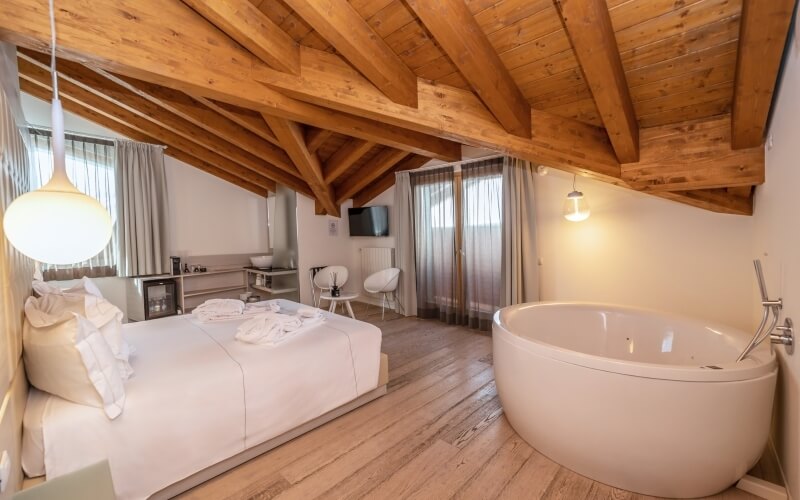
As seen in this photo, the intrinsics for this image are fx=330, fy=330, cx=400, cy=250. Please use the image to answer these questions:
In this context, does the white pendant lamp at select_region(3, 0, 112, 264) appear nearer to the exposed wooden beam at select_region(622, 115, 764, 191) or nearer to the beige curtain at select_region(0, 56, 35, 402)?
the beige curtain at select_region(0, 56, 35, 402)

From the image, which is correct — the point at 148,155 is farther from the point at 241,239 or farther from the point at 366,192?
the point at 366,192

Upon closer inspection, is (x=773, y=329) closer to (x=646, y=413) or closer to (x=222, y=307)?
(x=646, y=413)

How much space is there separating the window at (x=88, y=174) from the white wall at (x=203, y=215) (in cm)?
18

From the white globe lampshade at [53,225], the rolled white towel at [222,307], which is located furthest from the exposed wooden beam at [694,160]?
the rolled white towel at [222,307]

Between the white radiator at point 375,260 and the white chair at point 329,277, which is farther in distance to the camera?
the white radiator at point 375,260

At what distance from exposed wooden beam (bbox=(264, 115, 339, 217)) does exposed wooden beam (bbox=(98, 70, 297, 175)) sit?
13.9 inches

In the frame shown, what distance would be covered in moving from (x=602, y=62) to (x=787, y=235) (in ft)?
4.07

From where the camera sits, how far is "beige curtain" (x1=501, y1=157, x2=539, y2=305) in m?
3.93

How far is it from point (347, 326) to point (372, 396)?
599mm

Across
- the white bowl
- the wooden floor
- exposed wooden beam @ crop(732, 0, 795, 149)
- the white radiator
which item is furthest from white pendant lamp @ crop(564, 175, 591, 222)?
the white bowl

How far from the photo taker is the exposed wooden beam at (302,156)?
3.69m

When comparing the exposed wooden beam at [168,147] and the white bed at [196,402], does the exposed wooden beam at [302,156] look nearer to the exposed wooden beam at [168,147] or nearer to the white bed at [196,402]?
the exposed wooden beam at [168,147]

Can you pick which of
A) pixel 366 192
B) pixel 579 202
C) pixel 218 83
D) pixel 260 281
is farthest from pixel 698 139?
pixel 260 281

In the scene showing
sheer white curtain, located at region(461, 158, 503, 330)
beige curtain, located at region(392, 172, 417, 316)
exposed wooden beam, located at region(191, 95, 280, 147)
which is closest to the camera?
exposed wooden beam, located at region(191, 95, 280, 147)
